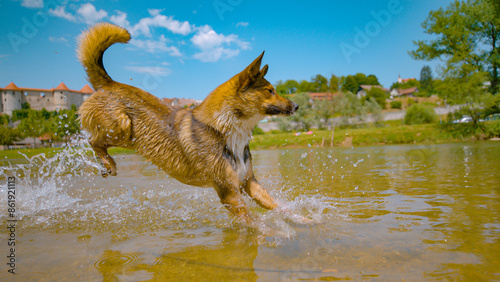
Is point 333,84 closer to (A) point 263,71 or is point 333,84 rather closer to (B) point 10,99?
(A) point 263,71

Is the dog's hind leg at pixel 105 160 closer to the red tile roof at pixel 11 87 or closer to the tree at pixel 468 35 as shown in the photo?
the tree at pixel 468 35

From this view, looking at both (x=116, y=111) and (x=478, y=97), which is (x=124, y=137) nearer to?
(x=116, y=111)

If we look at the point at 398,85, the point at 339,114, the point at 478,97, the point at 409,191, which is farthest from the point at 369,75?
the point at 409,191

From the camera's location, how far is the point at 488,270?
285 cm

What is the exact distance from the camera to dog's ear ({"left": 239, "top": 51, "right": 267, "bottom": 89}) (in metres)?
4.91

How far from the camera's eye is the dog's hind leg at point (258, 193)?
5484 mm

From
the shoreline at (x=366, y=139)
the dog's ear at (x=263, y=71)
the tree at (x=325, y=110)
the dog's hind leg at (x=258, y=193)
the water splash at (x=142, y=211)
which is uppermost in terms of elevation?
the tree at (x=325, y=110)

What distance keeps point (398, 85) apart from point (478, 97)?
184m

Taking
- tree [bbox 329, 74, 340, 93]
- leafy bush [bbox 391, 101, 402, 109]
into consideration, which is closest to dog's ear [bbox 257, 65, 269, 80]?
tree [bbox 329, 74, 340, 93]

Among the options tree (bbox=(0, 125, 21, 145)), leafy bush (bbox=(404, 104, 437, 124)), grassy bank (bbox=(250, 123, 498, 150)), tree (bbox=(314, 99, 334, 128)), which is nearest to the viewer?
grassy bank (bbox=(250, 123, 498, 150))

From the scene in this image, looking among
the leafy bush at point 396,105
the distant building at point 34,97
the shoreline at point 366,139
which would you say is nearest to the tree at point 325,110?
the shoreline at point 366,139

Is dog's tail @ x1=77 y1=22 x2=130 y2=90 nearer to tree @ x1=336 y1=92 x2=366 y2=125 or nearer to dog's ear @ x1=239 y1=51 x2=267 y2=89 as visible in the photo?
dog's ear @ x1=239 y1=51 x2=267 y2=89

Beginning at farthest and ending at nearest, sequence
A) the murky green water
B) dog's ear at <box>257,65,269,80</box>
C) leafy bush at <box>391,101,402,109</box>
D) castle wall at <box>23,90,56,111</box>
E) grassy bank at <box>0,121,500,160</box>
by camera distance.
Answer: castle wall at <box>23,90,56,111</box> < leafy bush at <box>391,101,402,109</box> < grassy bank at <box>0,121,500,160</box> < dog's ear at <box>257,65,269,80</box> < the murky green water

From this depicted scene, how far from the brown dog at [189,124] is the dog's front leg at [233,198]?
0.02 meters
